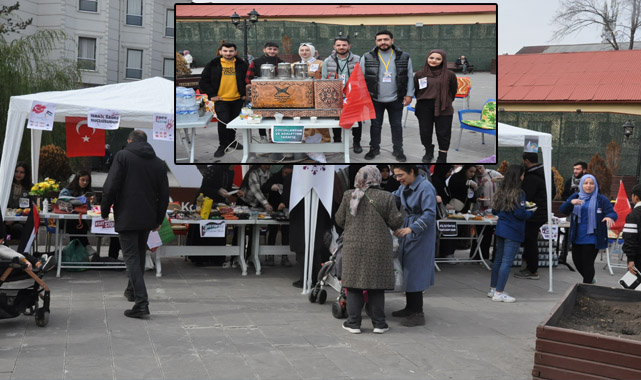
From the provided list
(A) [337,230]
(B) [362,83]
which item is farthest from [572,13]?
(B) [362,83]

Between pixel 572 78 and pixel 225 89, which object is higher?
pixel 572 78

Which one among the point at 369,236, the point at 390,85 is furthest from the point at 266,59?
the point at 369,236

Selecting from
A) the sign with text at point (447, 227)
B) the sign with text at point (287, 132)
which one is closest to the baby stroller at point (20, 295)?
the sign with text at point (287, 132)

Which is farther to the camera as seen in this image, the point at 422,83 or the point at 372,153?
the point at 372,153

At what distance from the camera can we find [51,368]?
17.9ft

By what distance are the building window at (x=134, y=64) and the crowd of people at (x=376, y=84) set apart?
3554cm

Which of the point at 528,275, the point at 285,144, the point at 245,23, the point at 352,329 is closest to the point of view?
the point at 245,23

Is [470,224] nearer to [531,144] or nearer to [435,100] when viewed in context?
[531,144]

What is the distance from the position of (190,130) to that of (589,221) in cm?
555

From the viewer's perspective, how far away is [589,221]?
9.20 meters

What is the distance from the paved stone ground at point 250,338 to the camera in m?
5.64

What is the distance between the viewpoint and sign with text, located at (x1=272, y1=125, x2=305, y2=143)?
18.9 feet

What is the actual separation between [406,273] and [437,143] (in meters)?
1.98

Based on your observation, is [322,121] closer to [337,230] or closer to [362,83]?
[362,83]
